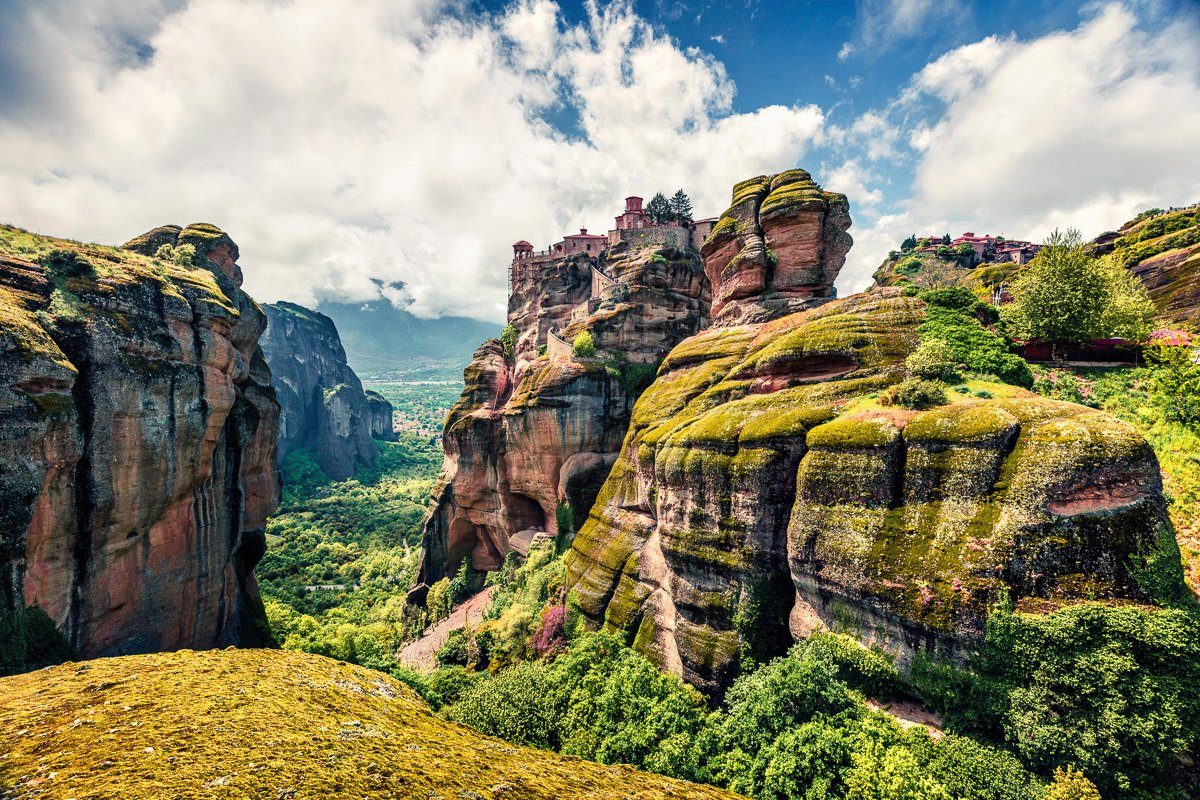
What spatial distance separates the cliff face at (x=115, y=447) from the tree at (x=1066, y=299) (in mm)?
45042

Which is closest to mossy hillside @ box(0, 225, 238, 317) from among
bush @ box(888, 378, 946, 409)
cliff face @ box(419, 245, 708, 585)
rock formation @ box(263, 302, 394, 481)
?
cliff face @ box(419, 245, 708, 585)

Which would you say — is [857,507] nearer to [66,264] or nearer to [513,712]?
[513,712]

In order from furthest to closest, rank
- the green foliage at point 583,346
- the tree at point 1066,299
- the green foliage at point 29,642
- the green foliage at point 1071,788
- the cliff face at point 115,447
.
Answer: the green foliage at point 583,346 < the tree at point 1066,299 < the cliff face at point 115,447 < the green foliage at point 29,642 < the green foliage at point 1071,788

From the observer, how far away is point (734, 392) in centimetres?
2462

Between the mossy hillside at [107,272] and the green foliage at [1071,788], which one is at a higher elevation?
the mossy hillside at [107,272]

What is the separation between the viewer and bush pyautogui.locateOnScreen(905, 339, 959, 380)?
18.6 metres

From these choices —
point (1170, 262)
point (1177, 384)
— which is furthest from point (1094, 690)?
point (1170, 262)

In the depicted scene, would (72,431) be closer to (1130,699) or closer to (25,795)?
(25,795)

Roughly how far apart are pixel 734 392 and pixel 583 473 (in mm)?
18584

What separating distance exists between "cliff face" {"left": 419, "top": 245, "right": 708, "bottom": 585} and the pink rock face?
35.0 ft

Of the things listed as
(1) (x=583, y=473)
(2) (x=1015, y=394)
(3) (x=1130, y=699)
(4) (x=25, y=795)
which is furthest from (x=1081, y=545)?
(1) (x=583, y=473)

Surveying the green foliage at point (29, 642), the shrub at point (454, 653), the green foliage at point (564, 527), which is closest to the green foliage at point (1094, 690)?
the shrub at point (454, 653)

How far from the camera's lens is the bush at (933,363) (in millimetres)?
18625

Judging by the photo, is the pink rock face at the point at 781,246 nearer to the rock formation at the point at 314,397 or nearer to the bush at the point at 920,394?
the bush at the point at 920,394
